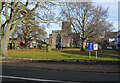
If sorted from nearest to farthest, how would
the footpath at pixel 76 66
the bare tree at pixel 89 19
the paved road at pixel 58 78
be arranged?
the paved road at pixel 58 78
the footpath at pixel 76 66
the bare tree at pixel 89 19

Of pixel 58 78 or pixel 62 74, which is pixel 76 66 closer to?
pixel 62 74

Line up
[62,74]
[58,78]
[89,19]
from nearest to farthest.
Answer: [58,78]
[62,74]
[89,19]

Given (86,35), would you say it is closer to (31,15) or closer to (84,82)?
(31,15)

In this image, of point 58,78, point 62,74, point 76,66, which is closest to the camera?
point 58,78

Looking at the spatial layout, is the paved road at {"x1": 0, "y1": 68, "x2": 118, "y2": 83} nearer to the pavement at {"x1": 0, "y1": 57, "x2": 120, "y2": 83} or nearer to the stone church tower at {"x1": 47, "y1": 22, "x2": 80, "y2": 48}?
the pavement at {"x1": 0, "y1": 57, "x2": 120, "y2": 83}

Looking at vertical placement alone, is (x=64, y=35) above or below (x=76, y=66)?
above

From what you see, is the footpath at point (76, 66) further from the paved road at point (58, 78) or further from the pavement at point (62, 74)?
the paved road at point (58, 78)

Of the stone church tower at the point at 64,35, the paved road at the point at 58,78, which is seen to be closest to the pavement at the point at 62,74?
the paved road at the point at 58,78

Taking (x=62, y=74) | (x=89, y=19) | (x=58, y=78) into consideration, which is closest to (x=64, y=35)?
(x=89, y=19)

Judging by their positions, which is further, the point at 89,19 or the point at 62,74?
the point at 89,19

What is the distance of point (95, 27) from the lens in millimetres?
30438

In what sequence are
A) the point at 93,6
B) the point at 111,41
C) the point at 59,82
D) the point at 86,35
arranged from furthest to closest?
the point at 111,41 < the point at 86,35 < the point at 93,6 < the point at 59,82

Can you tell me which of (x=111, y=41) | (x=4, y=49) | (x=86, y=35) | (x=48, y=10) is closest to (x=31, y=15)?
(x=48, y=10)

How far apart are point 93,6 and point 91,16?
2.28m
